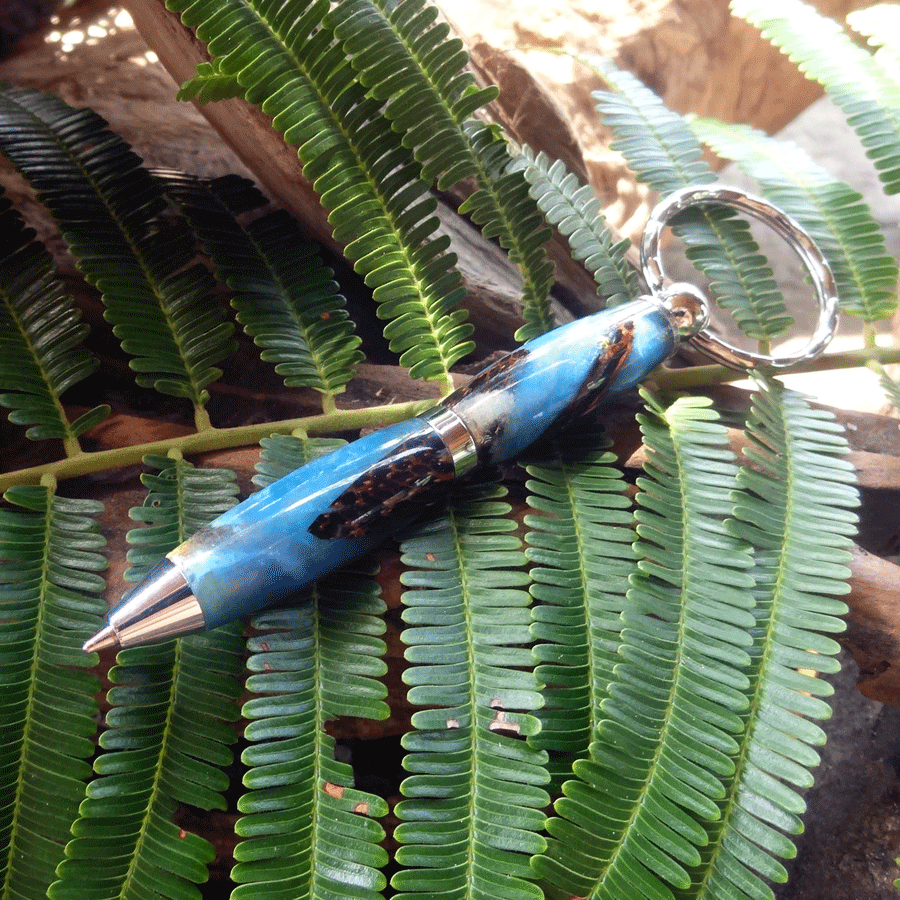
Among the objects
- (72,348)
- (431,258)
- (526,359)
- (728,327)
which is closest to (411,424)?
(526,359)

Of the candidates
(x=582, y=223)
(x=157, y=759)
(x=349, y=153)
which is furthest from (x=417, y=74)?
(x=157, y=759)

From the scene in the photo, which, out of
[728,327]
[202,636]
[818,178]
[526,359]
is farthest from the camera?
[728,327]

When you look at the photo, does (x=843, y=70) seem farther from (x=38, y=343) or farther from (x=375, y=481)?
(x=38, y=343)

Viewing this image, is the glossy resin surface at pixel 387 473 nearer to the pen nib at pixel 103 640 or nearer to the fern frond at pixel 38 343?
the pen nib at pixel 103 640

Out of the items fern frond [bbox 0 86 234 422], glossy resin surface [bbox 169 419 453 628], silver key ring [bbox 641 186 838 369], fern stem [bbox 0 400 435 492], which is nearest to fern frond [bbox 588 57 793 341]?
silver key ring [bbox 641 186 838 369]

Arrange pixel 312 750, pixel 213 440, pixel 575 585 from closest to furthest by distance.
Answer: pixel 312 750 → pixel 575 585 → pixel 213 440

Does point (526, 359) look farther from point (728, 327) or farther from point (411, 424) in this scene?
point (728, 327)
